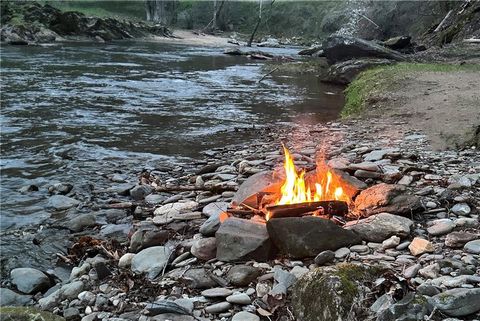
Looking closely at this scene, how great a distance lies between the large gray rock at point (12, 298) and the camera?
4.38m

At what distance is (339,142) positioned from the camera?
9273 mm

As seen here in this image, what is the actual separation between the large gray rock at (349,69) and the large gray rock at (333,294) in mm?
17882

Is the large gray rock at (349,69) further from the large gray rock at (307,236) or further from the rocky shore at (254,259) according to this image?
the large gray rock at (307,236)

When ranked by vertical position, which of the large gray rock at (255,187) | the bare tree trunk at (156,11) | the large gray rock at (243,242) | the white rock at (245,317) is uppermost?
the bare tree trunk at (156,11)

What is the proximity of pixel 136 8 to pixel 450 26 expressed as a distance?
6666 centimetres

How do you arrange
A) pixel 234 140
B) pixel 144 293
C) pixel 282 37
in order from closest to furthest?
1. pixel 144 293
2. pixel 234 140
3. pixel 282 37

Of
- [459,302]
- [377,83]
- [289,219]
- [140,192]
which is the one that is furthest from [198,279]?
[377,83]

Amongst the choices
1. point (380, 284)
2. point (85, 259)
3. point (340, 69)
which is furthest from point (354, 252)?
point (340, 69)

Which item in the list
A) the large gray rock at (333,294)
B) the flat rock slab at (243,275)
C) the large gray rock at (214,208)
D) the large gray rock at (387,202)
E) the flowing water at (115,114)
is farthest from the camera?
the flowing water at (115,114)

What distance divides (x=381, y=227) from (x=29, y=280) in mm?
Result: 3421

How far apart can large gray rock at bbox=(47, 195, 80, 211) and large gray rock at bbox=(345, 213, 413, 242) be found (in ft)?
13.2

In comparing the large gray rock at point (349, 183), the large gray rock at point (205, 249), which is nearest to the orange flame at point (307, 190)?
the large gray rock at point (349, 183)

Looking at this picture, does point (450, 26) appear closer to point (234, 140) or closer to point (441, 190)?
point (234, 140)

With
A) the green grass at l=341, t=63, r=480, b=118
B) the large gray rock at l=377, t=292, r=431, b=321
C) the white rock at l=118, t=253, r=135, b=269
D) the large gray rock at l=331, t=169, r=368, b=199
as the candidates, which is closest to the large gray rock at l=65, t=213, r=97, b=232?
the white rock at l=118, t=253, r=135, b=269
